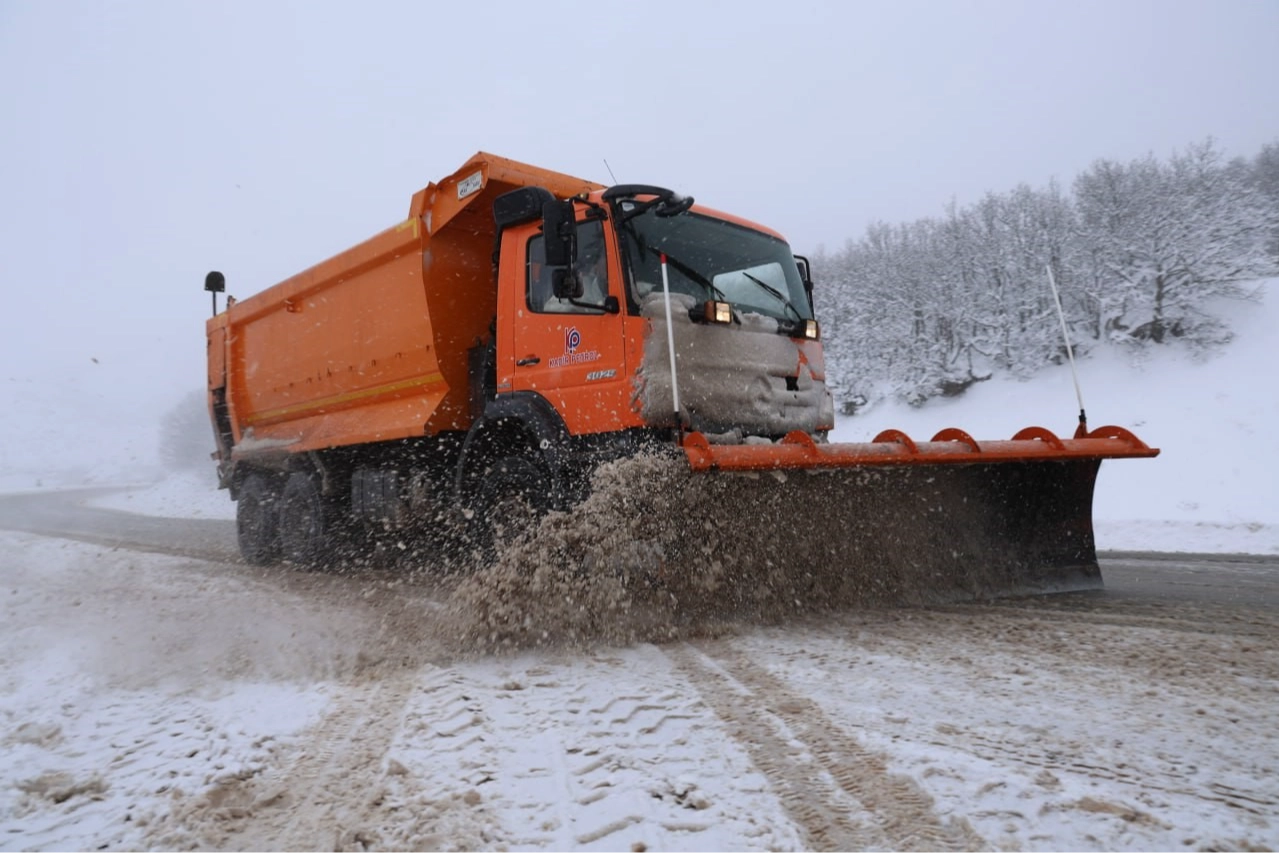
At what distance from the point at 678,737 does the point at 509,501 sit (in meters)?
2.56

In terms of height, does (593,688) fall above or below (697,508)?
below

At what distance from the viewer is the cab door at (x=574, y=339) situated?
4.25 m

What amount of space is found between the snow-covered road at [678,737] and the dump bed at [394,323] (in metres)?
2.34

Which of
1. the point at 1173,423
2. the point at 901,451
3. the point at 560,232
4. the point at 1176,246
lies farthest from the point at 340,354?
A: the point at 1176,246

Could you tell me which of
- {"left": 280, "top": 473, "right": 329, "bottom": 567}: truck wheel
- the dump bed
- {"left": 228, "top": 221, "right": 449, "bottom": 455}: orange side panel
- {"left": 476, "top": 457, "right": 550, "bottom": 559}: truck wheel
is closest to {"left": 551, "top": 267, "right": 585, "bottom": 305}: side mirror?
{"left": 476, "top": 457, "right": 550, "bottom": 559}: truck wheel

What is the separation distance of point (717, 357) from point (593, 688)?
6.85 feet

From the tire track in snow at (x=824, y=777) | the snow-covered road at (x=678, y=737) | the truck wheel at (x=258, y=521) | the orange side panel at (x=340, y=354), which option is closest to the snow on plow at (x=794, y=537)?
the snow-covered road at (x=678, y=737)

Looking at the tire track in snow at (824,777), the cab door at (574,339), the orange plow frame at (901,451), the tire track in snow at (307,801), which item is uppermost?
the cab door at (574,339)

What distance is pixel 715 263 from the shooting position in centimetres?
477

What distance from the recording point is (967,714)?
2.55 meters

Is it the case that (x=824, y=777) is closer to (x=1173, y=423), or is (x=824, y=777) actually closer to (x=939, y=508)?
(x=939, y=508)

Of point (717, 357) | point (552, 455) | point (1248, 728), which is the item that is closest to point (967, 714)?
point (1248, 728)

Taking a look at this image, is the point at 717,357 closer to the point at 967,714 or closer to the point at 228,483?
the point at 967,714

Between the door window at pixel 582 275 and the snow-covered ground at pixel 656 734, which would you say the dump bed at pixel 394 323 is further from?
the snow-covered ground at pixel 656 734
